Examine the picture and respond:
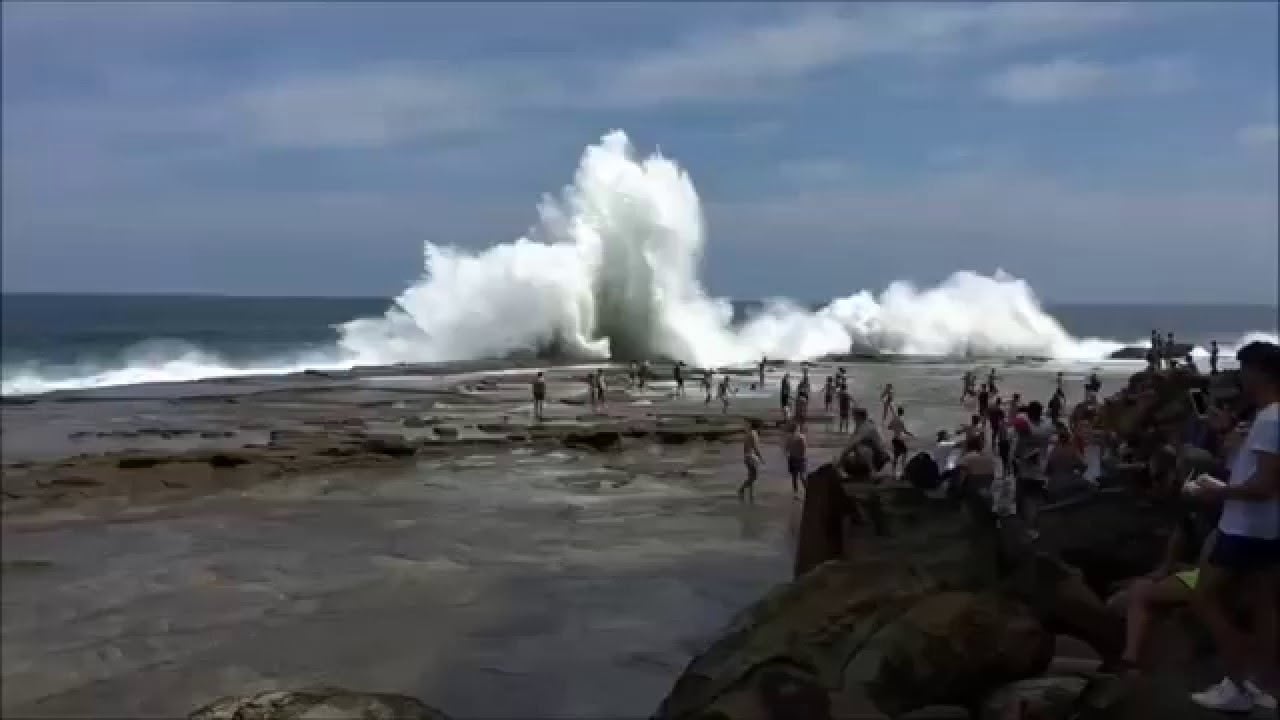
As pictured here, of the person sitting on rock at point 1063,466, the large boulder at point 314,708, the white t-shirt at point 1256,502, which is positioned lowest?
the large boulder at point 314,708

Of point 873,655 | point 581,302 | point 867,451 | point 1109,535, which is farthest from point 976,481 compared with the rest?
point 581,302

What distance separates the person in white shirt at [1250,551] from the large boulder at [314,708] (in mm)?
4224

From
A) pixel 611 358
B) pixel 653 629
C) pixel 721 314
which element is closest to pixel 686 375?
pixel 611 358

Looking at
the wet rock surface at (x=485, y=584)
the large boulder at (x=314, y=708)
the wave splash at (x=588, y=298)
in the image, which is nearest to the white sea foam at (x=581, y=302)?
the wave splash at (x=588, y=298)

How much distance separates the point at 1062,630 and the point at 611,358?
49.0 m

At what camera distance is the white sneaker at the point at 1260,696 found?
16.3 ft

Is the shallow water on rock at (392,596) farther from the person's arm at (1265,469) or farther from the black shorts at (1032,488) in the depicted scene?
the person's arm at (1265,469)

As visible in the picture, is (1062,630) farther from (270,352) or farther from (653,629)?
(270,352)

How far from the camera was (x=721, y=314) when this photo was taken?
61250 mm

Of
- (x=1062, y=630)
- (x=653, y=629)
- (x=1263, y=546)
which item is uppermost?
(x=1263, y=546)

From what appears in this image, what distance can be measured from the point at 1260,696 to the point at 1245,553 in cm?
62

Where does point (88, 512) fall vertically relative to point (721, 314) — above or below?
below

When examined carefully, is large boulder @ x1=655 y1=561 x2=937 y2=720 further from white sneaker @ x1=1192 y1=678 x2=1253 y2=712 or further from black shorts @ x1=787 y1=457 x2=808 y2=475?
black shorts @ x1=787 y1=457 x2=808 y2=475

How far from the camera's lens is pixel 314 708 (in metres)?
6.81
